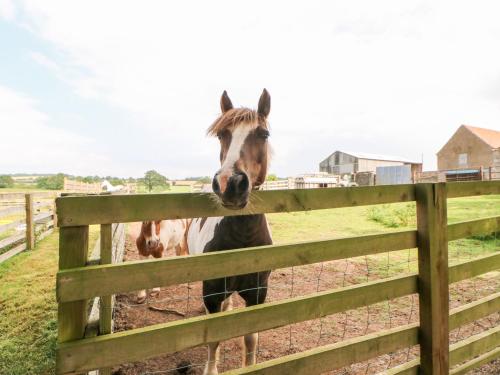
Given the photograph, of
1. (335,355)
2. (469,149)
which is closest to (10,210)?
(335,355)

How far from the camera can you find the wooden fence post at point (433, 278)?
2289 millimetres

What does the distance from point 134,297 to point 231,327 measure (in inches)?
167

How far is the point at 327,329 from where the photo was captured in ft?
13.2

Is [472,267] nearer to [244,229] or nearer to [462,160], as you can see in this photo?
[244,229]

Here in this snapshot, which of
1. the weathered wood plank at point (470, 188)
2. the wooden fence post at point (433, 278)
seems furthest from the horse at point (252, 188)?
the weathered wood plank at point (470, 188)

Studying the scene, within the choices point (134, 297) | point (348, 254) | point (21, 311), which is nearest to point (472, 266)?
point (348, 254)

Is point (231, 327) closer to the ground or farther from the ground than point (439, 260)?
closer to the ground

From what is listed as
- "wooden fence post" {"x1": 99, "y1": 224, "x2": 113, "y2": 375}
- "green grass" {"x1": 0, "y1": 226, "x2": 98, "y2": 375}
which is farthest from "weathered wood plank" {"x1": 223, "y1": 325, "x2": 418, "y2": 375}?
"green grass" {"x1": 0, "y1": 226, "x2": 98, "y2": 375}

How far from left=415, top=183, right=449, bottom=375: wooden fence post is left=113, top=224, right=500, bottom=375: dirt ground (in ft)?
2.68

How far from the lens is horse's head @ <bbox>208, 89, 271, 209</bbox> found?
173 cm

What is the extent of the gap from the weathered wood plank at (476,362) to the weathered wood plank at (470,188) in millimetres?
1494

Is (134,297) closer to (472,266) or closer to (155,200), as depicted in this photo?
(155,200)

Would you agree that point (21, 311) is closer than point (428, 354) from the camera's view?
No

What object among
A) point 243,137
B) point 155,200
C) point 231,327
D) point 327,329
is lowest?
point 327,329
